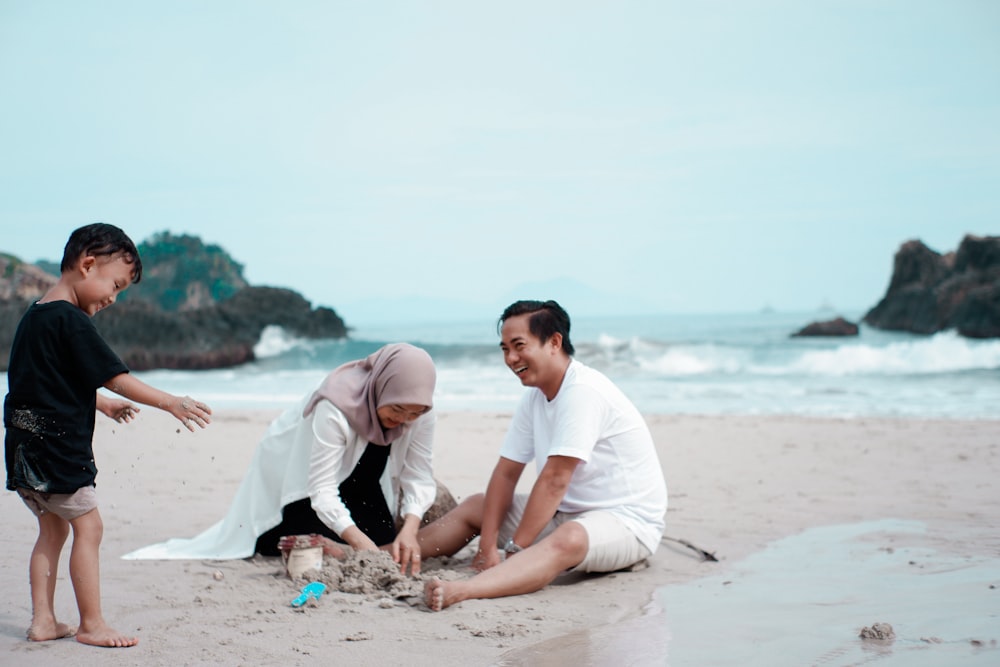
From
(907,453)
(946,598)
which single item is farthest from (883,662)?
(907,453)

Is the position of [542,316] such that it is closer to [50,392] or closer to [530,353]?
[530,353]

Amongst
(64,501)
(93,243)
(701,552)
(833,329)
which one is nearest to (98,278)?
(93,243)

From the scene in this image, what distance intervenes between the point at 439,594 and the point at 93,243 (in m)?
1.76

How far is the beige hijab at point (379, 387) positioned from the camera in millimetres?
3809

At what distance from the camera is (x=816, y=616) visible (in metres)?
3.31

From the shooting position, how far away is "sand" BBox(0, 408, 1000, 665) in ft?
9.55

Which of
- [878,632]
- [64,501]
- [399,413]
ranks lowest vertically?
[878,632]

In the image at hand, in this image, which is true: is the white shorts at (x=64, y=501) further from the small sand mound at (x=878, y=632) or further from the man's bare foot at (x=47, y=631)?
the small sand mound at (x=878, y=632)

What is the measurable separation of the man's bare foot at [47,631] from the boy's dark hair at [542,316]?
80.3 inches

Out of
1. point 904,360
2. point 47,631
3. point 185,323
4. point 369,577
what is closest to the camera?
point 47,631

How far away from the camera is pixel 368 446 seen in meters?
4.16

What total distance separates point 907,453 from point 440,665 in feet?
20.6

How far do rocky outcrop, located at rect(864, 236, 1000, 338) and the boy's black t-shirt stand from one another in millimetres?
28504

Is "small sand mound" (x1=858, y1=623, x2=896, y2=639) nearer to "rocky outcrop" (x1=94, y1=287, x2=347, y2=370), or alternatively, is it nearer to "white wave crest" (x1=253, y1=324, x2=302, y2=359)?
"rocky outcrop" (x1=94, y1=287, x2=347, y2=370)
